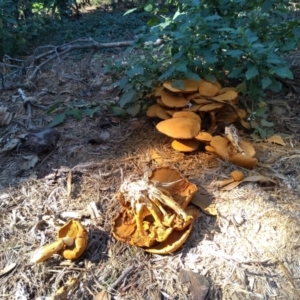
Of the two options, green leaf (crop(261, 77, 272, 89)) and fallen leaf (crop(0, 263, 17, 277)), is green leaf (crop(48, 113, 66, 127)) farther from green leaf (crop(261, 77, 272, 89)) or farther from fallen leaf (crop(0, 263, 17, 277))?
green leaf (crop(261, 77, 272, 89))

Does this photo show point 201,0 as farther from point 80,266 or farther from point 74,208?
point 80,266

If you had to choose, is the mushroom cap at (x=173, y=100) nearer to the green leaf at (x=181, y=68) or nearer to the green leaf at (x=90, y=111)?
the green leaf at (x=181, y=68)

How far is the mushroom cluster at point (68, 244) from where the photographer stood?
165 centimetres

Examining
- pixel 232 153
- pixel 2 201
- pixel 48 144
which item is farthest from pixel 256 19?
pixel 2 201

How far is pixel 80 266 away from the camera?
1690 mm

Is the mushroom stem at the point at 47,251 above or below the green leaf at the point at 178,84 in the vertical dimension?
below

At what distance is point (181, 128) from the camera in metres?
2.16

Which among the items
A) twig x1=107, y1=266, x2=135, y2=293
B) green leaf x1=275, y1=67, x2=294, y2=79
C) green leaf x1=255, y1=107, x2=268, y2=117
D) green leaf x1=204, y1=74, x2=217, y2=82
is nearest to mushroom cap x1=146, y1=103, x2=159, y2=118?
green leaf x1=204, y1=74, x2=217, y2=82

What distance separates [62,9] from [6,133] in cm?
341

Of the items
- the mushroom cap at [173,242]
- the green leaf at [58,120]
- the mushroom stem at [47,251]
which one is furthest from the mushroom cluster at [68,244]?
the green leaf at [58,120]

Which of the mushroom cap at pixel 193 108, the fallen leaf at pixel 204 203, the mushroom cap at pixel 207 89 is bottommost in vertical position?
the fallen leaf at pixel 204 203

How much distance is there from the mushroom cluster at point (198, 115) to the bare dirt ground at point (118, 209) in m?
0.08

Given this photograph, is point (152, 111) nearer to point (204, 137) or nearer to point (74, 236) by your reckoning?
point (204, 137)

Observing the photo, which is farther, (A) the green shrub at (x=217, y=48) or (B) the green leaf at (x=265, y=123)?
(B) the green leaf at (x=265, y=123)
